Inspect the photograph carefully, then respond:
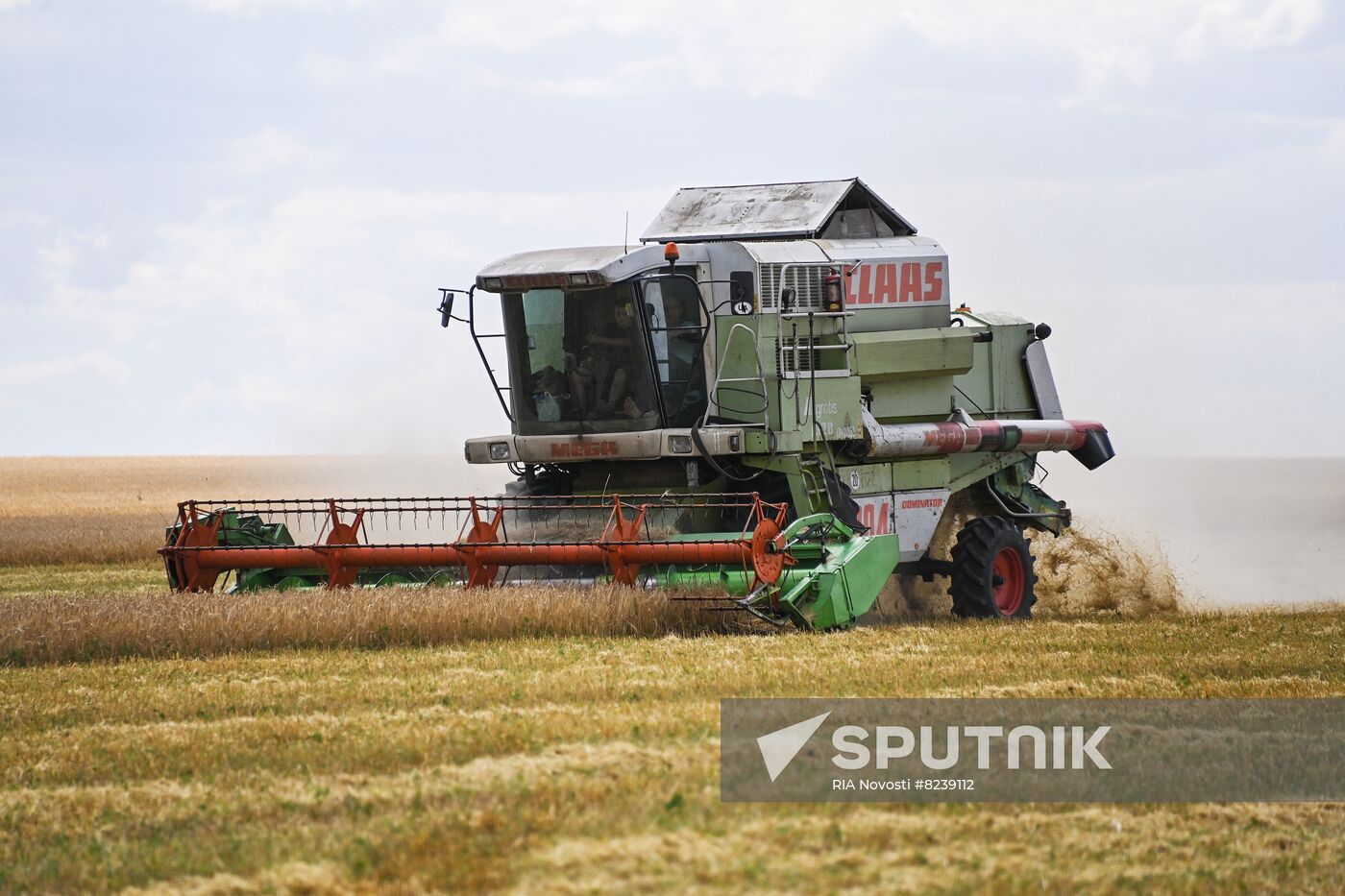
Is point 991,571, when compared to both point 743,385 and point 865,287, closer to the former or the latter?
point 865,287

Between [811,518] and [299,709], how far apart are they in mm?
3881

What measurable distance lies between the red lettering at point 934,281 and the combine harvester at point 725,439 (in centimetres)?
1

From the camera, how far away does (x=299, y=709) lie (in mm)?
7348

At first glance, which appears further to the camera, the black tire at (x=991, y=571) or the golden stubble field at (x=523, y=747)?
the black tire at (x=991, y=571)

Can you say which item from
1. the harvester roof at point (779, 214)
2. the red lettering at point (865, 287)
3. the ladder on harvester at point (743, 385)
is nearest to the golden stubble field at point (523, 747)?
the ladder on harvester at point (743, 385)

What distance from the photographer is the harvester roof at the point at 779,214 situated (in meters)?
12.3

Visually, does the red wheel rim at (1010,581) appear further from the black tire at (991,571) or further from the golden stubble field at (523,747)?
the golden stubble field at (523,747)

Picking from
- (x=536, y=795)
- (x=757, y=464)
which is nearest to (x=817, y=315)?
(x=757, y=464)

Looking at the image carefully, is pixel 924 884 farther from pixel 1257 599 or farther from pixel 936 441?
pixel 1257 599
